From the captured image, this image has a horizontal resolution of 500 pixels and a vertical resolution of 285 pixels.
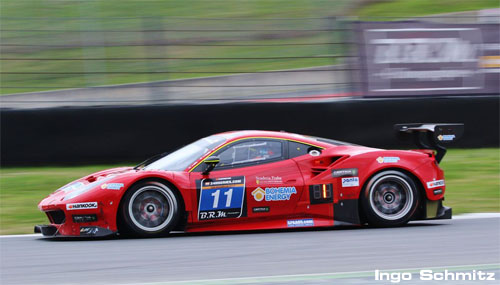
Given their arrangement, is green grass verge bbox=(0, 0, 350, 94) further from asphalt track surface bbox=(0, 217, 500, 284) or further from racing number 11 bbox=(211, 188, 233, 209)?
racing number 11 bbox=(211, 188, 233, 209)

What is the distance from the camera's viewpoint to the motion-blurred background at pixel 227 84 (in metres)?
10.9

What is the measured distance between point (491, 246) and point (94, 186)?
374cm

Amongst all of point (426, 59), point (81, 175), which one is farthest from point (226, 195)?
point (426, 59)

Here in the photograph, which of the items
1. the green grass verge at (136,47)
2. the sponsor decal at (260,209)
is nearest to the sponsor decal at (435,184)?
the sponsor decal at (260,209)

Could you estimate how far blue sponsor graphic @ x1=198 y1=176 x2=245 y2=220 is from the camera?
682 centimetres

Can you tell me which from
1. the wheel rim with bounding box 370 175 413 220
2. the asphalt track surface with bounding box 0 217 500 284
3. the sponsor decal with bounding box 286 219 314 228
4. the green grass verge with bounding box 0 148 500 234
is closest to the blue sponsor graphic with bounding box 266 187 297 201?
the sponsor decal with bounding box 286 219 314 228

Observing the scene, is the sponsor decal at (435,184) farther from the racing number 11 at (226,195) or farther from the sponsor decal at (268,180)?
the racing number 11 at (226,195)

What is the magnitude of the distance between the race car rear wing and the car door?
1.59m

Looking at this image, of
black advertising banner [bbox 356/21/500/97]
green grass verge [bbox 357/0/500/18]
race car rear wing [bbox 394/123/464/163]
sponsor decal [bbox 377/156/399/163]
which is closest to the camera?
sponsor decal [bbox 377/156/399/163]

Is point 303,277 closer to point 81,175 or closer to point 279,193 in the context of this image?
point 279,193

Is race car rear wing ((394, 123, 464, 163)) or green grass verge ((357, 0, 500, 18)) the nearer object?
race car rear wing ((394, 123, 464, 163))

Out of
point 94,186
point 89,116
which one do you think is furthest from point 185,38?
point 94,186

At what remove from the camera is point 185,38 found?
39.7 feet

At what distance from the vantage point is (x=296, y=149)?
23.8ft
